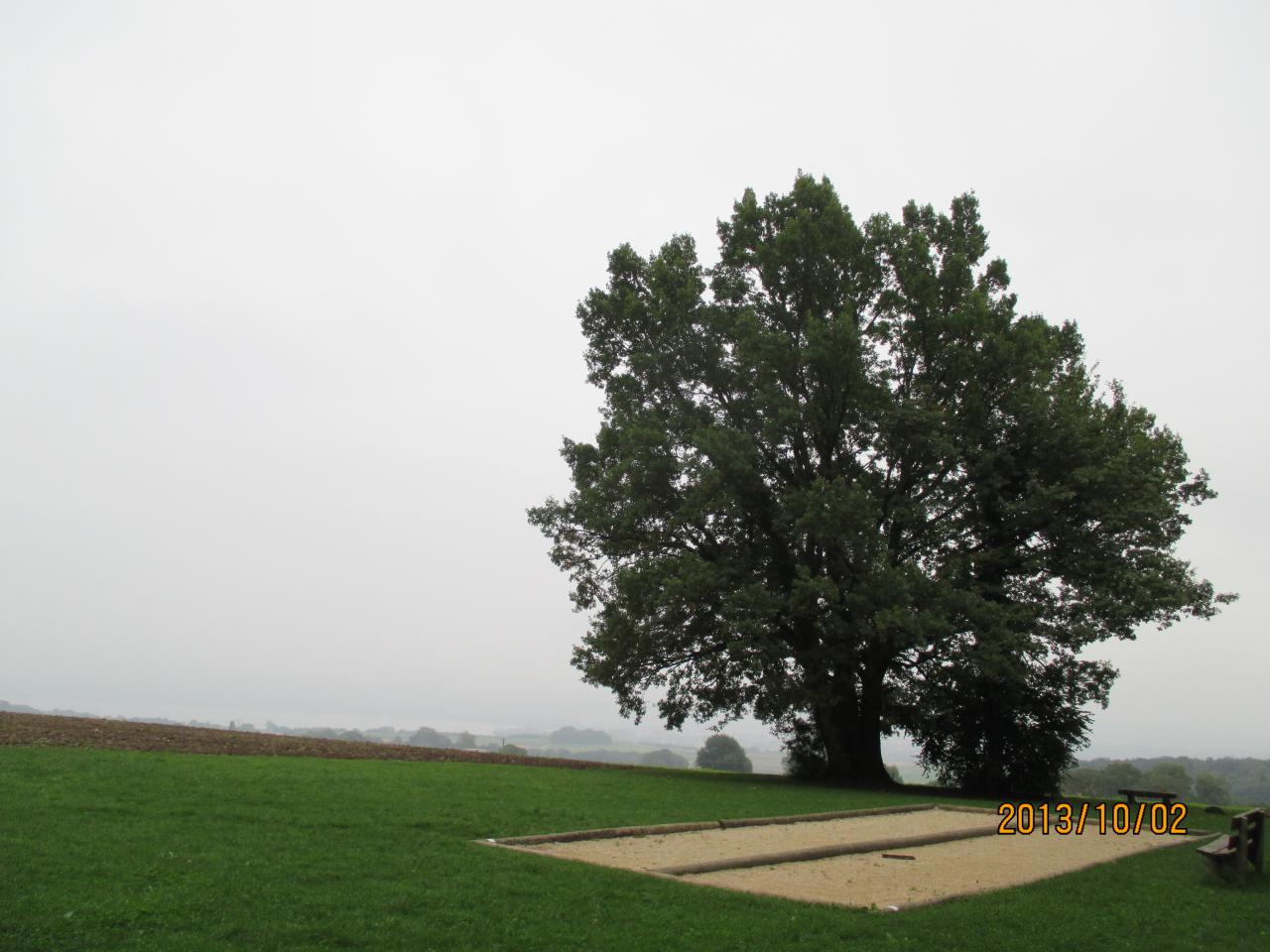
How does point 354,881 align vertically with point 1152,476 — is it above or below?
below

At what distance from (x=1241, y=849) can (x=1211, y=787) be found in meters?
35.2

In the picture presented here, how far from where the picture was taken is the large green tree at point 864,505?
2262 cm

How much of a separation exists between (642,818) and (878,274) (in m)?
18.9

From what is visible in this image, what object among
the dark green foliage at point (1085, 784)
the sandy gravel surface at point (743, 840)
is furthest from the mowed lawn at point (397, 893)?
the dark green foliage at point (1085, 784)

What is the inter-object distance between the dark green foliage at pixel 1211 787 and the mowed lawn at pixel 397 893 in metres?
28.1

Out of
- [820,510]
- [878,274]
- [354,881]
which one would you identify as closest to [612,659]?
[820,510]

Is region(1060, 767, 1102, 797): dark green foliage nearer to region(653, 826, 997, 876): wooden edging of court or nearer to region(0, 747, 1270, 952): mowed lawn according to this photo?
region(653, 826, 997, 876): wooden edging of court

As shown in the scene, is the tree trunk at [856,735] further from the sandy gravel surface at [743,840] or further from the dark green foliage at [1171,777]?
the dark green foliage at [1171,777]

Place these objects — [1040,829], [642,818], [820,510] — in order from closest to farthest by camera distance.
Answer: [642,818] < [1040,829] < [820,510]

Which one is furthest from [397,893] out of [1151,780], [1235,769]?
[1235,769]

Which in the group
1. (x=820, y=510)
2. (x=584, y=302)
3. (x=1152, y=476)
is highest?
(x=584, y=302)

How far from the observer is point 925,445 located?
24.5m

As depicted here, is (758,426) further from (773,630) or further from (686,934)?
(686,934)

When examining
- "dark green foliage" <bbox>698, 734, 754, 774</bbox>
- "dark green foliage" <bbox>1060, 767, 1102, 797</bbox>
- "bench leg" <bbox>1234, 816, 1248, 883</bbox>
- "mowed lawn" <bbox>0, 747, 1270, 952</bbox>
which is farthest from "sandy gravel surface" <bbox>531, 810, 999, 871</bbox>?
"dark green foliage" <bbox>698, 734, 754, 774</bbox>
